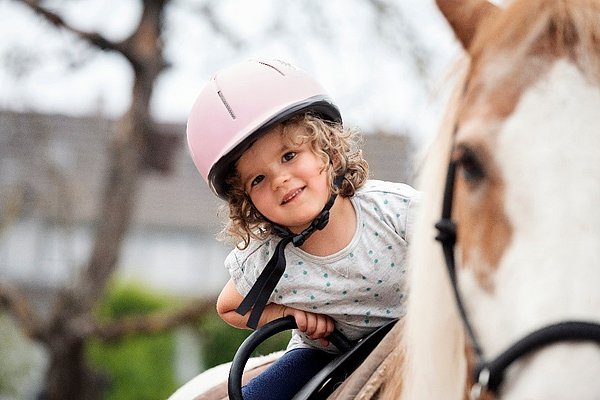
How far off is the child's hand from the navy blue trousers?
26cm

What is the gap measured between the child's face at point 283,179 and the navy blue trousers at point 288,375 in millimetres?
598

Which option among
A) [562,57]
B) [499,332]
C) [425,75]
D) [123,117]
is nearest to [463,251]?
[499,332]

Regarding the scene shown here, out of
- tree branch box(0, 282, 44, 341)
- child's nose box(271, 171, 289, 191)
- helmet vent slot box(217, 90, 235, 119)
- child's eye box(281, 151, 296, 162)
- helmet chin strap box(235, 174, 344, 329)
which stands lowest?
tree branch box(0, 282, 44, 341)

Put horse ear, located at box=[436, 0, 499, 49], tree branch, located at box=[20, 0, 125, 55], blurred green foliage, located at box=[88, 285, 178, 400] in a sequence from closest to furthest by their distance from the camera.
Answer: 1. horse ear, located at box=[436, 0, 499, 49]
2. tree branch, located at box=[20, 0, 125, 55]
3. blurred green foliage, located at box=[88, 285, 178, 400]

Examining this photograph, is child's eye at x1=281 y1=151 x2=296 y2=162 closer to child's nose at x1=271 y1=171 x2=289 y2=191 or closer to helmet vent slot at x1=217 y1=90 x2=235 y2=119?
child's nose at x1=271 y1=171 x2=289 y2=191

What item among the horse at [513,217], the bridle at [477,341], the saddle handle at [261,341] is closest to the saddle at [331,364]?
the saddle handle at [261,341]

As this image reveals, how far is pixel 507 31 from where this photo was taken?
1700 millimetres

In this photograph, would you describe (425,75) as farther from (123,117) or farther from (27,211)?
(27,211)

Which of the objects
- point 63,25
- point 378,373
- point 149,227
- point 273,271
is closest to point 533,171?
point 378,373

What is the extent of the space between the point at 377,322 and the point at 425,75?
7.37 metres

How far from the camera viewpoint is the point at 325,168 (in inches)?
103

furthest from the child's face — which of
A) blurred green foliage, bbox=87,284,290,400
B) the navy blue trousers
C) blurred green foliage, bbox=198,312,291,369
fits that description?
blurred green foliage, bbox=198,312,291,369

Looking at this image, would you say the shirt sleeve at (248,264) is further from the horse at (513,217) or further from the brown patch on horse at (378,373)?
the horse at (513,217)

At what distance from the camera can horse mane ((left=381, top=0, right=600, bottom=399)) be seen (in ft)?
5.34
